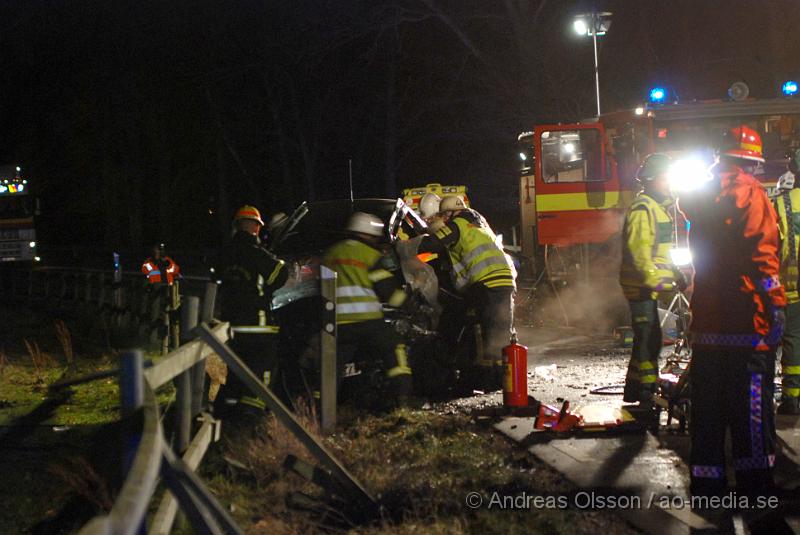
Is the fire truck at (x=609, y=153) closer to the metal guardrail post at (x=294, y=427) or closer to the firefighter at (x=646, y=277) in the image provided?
the firefighter at (x=646, y=277)

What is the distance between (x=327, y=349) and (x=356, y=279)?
0.65 metres

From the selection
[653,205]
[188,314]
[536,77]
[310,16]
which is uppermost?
[310,16]

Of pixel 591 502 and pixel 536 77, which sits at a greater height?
pixel 536 77

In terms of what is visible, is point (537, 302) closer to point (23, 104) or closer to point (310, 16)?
point (310, 16)

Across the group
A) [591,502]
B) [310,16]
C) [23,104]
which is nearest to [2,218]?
[310,16]

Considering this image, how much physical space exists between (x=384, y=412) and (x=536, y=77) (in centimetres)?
1962

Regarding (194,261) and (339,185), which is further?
(339,185)

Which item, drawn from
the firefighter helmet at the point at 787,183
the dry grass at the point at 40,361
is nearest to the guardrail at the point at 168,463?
the firefighter helmet at the point at 787,183

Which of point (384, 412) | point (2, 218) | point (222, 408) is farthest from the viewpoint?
point (2, 218)

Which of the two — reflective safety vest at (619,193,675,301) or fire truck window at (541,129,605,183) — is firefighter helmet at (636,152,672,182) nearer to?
reflective safety vest at (619,193,675,301)

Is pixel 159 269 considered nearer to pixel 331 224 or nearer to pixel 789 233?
pixel 331 224

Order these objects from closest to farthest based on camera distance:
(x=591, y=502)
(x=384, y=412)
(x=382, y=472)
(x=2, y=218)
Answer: (x=591, y=502), (x=382, y=472), (x=384, y=412), (x=2, y=218)

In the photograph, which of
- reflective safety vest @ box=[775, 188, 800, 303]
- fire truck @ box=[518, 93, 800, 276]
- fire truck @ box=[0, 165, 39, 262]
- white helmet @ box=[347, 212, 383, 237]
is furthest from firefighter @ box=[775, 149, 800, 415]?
fire truck @ box=[0, 165, 39, 262]

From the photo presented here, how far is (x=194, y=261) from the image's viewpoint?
129ft
